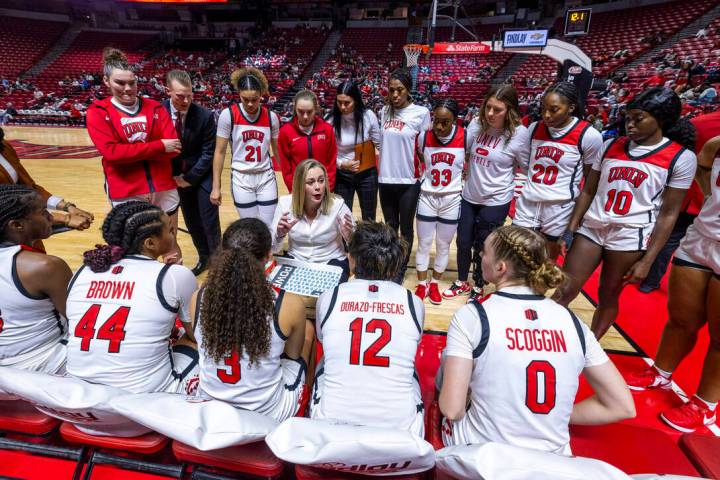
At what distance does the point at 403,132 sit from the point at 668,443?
8.33ft

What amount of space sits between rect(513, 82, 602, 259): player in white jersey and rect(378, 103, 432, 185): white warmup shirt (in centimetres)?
88

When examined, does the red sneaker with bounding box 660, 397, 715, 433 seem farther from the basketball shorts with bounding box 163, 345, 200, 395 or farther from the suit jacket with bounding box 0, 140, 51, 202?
the suit jacket with bounding box 0, 140, 51, 202

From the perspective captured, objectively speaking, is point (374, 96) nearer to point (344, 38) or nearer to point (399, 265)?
point (344, 38)

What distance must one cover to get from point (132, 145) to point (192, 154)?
682 millimetres

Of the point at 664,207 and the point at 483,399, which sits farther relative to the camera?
the point at 664,207

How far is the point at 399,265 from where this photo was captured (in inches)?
70.0

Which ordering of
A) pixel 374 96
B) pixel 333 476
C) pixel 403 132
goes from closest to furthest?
1. pixel 333 476
2. pixel 403 132
3. pixel 374 96

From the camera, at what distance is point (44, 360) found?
1.88 metres

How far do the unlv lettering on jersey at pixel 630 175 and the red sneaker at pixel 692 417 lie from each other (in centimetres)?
121

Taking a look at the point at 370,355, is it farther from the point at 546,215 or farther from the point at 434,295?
the point at 434,295

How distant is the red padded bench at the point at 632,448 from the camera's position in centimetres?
174

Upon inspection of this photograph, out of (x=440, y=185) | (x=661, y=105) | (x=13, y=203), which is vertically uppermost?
(x=661, y=105)

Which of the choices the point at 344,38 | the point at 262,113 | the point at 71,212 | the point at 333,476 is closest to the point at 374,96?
the point at 344,38

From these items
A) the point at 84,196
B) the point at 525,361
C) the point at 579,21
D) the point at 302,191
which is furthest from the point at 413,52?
the point at 525,361
